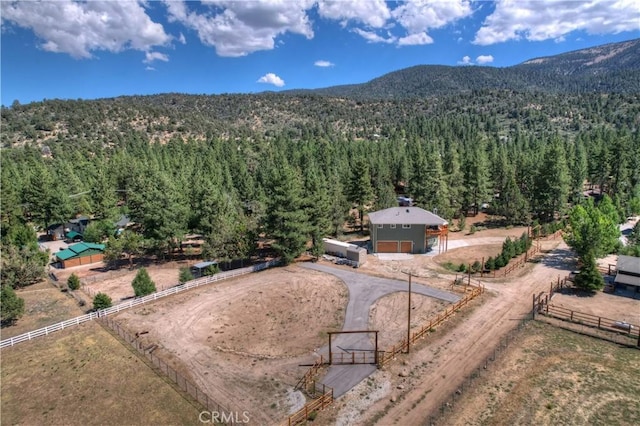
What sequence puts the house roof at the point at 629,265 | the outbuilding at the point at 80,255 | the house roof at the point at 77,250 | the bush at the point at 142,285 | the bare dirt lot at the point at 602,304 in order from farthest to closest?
the outbuilding at the point at 80,255
the house roof at the point at 77,250
the bush at the point at 142,285
the house roof at the point at 629,265
the bare dirt lot at the point at 602,304

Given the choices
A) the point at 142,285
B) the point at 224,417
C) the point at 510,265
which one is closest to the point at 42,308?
the point at 142,285

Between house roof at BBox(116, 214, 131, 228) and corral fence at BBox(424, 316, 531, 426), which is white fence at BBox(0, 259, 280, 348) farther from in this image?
house roof at BBox(116, 214, 131, 228)

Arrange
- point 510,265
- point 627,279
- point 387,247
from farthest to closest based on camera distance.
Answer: point 387,247
point 510,265
point 627,279

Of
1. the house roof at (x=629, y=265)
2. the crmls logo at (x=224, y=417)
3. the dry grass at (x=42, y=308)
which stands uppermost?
the house roof at (x=629, y=265)

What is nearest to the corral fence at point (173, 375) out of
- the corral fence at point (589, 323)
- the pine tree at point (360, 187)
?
the corral fence at point (589, 323)

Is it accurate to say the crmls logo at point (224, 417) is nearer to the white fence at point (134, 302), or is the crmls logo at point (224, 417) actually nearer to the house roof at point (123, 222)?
the white fence at point (134, 302)

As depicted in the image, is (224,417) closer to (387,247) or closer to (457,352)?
(457,352)

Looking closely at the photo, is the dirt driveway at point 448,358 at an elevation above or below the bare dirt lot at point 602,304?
below

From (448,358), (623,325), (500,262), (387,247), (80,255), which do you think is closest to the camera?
(448,358)
